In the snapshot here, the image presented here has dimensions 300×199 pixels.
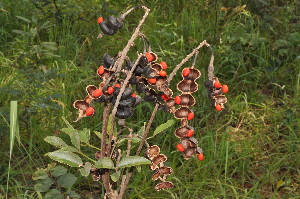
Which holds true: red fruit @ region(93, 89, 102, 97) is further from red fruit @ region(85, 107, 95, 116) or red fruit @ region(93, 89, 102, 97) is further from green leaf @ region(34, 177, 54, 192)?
green leaf @ region(34, 177, 54, 192)

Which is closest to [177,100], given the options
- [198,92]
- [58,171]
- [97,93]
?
[97,93]

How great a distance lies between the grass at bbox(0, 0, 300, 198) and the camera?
292 centimetres

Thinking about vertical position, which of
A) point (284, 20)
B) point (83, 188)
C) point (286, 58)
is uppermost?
point (284, 20)

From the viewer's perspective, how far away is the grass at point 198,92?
2.92 metres

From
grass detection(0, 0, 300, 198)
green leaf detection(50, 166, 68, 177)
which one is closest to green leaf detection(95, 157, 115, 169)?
grass detection(0, 0, 300, 198)

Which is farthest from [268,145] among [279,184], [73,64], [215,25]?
[73,64]

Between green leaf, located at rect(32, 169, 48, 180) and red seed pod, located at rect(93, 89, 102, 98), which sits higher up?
red seed pod, located at rect(93, 89, 102, 98)

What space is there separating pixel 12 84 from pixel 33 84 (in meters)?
0.52

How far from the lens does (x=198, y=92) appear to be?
361 centimetres

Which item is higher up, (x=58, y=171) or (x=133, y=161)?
(x=133, y=161)

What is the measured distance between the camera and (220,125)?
3.39 meters

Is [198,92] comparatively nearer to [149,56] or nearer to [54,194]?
[54,194]

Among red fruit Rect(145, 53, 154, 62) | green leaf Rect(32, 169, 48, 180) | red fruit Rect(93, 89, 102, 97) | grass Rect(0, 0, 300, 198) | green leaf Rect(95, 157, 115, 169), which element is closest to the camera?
red fruit Rect(93, 89, 102, 97)

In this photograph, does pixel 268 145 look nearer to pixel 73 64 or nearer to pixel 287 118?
pixel 287 118
